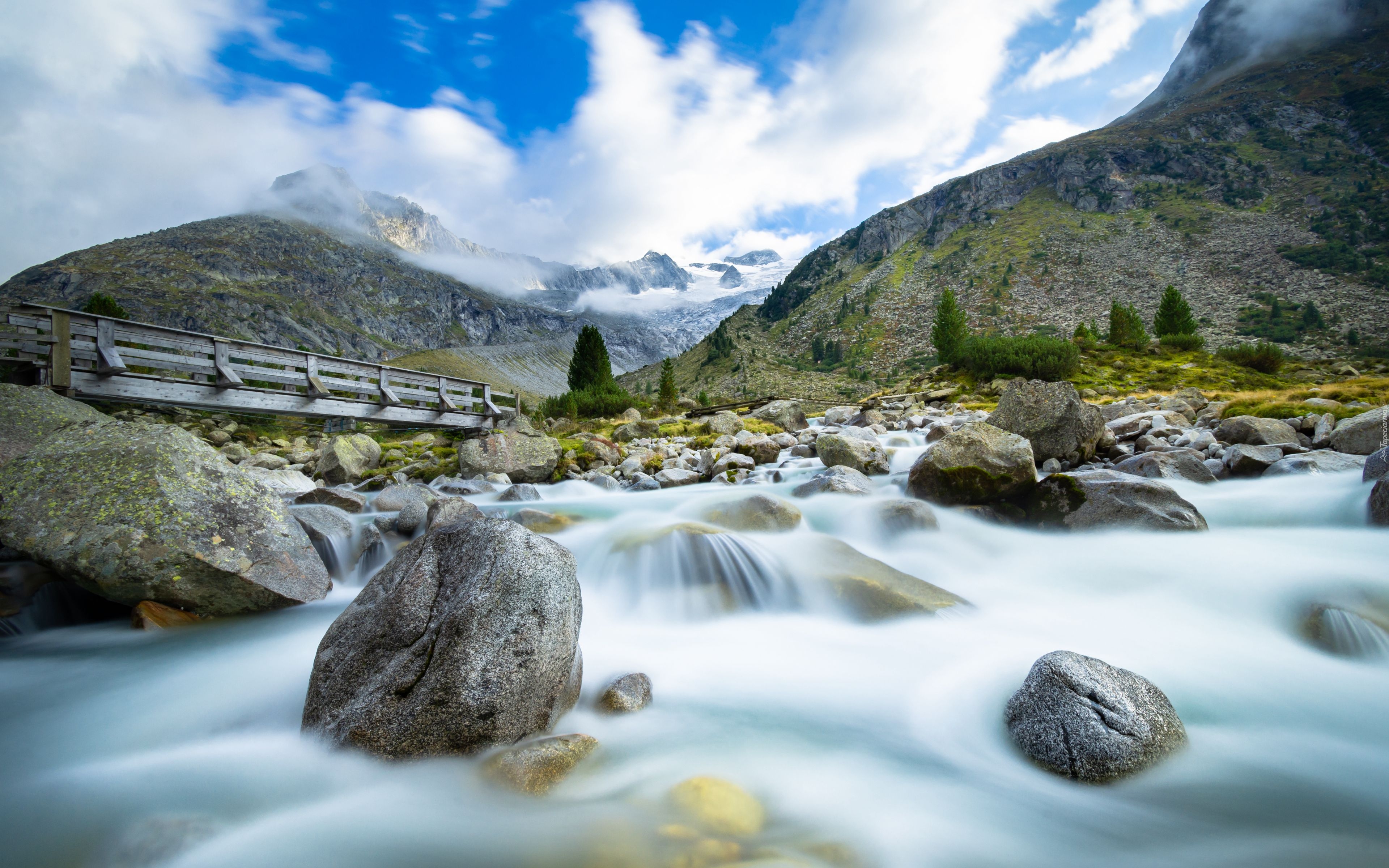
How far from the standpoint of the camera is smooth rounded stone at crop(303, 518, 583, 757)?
3043mm

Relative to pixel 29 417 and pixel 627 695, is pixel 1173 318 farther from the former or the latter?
pixel 29 417

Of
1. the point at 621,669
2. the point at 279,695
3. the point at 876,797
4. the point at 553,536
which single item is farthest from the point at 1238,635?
the point at 279,695

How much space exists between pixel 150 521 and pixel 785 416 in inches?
729

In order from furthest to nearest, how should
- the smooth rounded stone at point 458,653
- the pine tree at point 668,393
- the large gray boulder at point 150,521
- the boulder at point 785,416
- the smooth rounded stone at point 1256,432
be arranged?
1. the pine tree at point 668,393
2. the boulder at point 785,416
3. the smooth rounded stone at point 1256,432
4. the large gray boulder at point 150,521
5. the smooth rounded stone at point 458,653

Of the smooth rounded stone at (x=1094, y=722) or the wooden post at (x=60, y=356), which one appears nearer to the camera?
the smooth rounded stone at (x=1094, y=722)

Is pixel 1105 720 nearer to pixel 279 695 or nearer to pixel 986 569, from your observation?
pixel 986 569

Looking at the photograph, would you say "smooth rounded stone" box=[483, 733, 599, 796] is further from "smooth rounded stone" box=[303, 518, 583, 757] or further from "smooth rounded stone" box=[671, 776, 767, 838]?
"smooth rounded stone" box=[671, 776, 767, 838]

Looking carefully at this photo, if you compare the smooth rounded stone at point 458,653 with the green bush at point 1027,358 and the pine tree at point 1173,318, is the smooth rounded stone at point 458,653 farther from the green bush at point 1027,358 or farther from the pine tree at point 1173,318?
the pine tree at point 1173,318

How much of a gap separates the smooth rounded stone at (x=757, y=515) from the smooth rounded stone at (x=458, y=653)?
13.3 feet

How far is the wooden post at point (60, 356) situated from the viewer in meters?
10.6

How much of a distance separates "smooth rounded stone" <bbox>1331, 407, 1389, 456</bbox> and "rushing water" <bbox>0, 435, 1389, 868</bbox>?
9.58ft

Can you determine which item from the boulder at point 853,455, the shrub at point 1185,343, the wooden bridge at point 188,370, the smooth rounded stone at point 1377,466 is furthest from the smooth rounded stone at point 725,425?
the shrub at point 1185,343

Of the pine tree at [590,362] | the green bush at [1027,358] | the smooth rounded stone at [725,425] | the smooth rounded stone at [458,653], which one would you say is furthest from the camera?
the pine tree at [590,362]

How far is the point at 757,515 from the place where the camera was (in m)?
7.47
